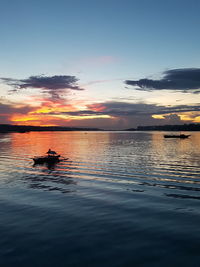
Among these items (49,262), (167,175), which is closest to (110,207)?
(49,262)

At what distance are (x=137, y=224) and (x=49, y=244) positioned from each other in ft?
29.1

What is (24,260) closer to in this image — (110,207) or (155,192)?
(110,207)

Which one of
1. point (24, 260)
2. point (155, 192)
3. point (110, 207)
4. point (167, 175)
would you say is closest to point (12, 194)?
point (110, 207)

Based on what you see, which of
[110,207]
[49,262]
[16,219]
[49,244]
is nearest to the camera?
[49,262]

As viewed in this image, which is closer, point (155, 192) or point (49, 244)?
point (49, 244)

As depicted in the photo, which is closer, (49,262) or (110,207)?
(49,262)

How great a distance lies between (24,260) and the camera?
15.9 metres

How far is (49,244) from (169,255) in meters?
9.61

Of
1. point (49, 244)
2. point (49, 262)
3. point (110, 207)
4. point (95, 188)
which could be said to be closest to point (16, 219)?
point (49, 244)

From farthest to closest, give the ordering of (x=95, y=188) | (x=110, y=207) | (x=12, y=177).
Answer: (x=12, y=177) → (x=95, y=188) → (x=110, y=207)

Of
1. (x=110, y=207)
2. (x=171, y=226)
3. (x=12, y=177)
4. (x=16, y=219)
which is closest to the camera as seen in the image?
(x=171, y=226)

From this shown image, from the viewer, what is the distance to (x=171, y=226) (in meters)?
21.4

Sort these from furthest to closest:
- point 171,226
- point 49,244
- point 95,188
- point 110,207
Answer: point 95,188 < point 110,207 < point 171,226 < point 49,244

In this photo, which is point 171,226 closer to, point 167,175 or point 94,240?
point 94,240
